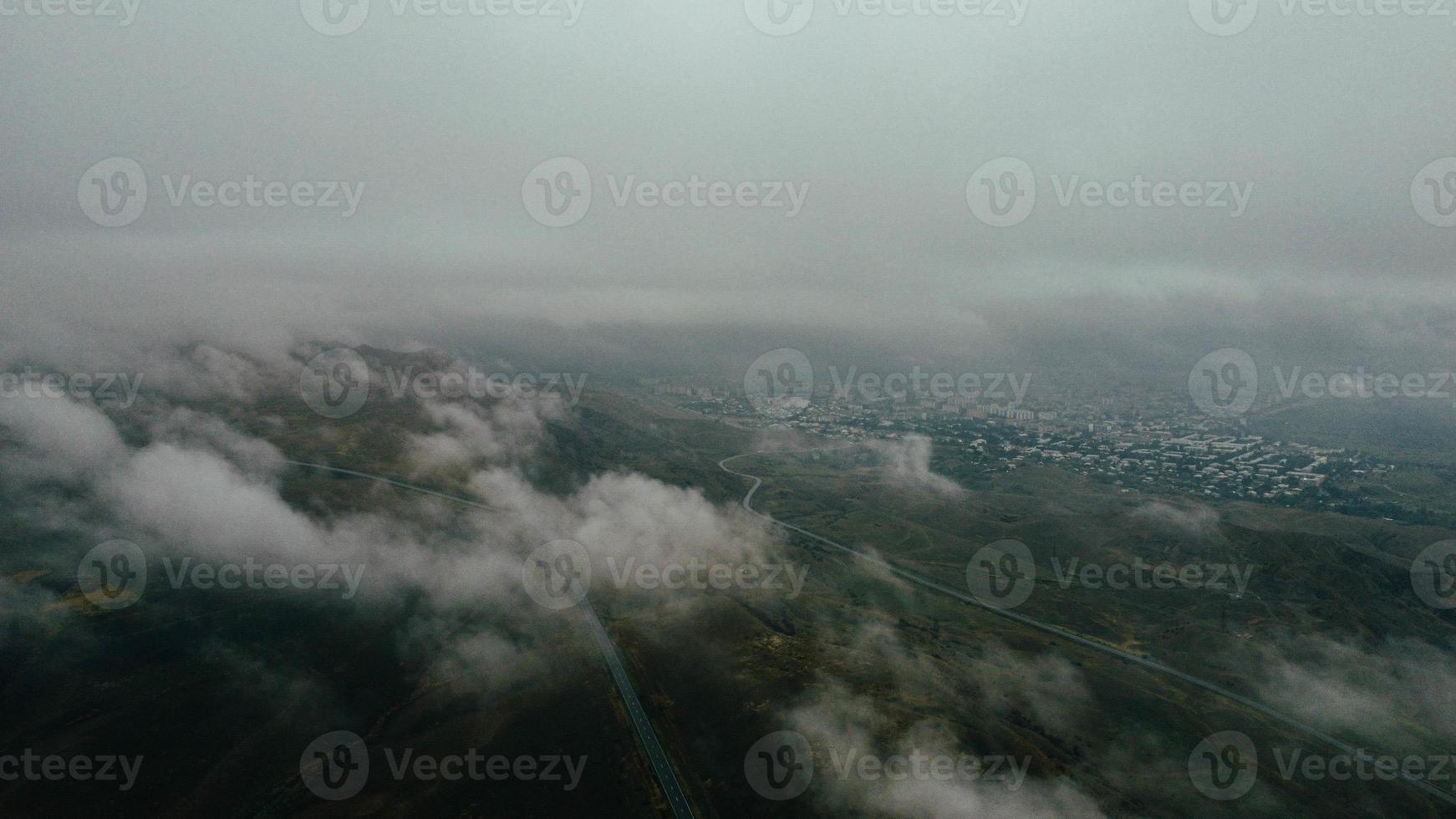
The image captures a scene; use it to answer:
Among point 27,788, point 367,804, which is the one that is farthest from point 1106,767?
point 27,788

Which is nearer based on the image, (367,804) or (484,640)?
(367,804)

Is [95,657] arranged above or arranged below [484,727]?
below

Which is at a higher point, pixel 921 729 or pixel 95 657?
pixel 921 729

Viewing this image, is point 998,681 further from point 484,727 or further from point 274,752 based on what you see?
point 274,752

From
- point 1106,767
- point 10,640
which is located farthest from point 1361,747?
point 10,640

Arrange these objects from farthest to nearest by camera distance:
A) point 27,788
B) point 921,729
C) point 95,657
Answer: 1. point 95,657
2. point 921,729
3. point 27,788

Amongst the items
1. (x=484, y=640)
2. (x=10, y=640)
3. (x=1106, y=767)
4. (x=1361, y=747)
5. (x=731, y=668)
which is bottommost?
(x=10, y=640)

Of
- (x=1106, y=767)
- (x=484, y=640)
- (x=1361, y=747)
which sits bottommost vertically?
(x=484, y=640)

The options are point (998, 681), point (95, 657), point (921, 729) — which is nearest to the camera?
point (921, 729)

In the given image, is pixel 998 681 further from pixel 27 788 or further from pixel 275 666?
pixel 27 788
